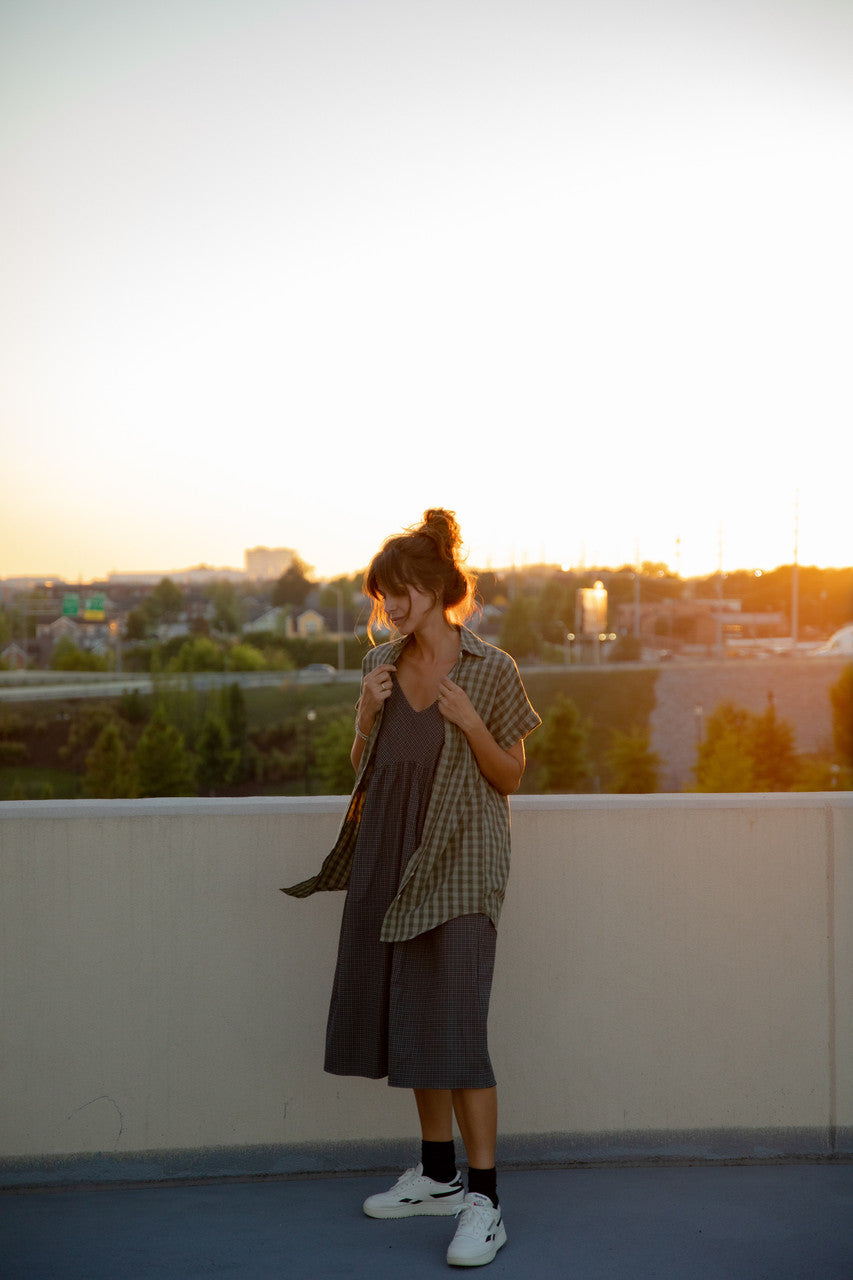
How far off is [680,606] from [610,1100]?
81743 mm

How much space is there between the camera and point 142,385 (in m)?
77.3

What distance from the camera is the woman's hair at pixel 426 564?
104 inches

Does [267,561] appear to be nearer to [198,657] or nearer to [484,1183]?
[198,657]

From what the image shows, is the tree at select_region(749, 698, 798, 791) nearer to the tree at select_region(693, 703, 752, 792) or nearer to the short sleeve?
the tree at select_region(693, 703, 752, 792)

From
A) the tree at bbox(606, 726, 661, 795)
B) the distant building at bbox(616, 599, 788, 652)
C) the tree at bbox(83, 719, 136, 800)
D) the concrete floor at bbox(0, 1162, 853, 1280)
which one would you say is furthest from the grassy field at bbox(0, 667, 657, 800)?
the concrete floor at bbox(0, 1162, 853, 1280)

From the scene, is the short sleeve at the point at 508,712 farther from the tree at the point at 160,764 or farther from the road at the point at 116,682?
the road at the point at 116,682

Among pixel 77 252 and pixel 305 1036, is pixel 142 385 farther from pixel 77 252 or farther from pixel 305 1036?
pixel 305 1036

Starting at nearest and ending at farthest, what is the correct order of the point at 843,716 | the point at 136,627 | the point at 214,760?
the point at 843,716, the point at 214,760, the point at 136,627

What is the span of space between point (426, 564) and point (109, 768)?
194ft

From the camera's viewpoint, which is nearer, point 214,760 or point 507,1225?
point 507,1225

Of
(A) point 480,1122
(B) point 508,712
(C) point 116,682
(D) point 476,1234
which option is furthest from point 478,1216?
(C) point 116,682

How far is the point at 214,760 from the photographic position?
62.3 m

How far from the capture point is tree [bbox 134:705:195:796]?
5806 centimetres

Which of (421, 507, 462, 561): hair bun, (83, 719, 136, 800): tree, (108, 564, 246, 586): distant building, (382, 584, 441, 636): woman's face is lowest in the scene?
(83, 719, 136, 800): tree
